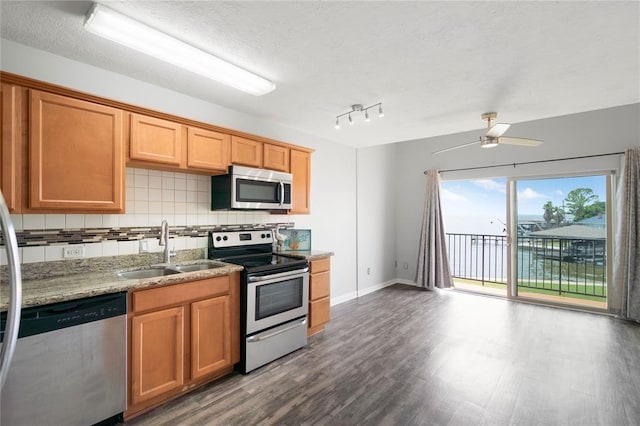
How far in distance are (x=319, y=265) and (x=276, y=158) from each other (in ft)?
4.27

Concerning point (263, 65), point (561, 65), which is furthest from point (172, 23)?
point (561, 65)

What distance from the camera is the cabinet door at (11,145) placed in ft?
5.80

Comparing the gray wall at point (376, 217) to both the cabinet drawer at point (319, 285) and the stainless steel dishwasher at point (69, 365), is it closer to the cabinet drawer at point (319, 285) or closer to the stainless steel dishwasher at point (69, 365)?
the cabinet drawer at point (319, 285)

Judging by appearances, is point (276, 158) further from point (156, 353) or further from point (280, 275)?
point (156, 353)

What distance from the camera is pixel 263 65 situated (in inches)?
88.3

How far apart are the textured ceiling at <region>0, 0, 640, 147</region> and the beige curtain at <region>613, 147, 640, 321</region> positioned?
152 cm

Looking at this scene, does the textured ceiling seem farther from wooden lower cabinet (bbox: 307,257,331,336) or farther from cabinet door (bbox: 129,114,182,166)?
wooden lower cabinet (bbox: 307,257,331,336)

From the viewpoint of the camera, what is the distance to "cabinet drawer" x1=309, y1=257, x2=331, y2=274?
3.31 m

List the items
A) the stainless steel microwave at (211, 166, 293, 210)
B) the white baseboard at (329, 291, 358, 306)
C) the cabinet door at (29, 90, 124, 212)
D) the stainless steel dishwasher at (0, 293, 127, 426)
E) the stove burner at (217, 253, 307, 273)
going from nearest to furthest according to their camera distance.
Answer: the stainless steel dishwasher at (0, 293, 127, 426) → the cabinet door at (29, 90, 124, 212) → the stove burner at (217, 253, 307, 273) → the stainless steel microwave at (211, 166, 293, 210) → the white baseboard at (329, 291, 358, 306)

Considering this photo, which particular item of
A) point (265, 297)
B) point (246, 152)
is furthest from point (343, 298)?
point (246, 152)

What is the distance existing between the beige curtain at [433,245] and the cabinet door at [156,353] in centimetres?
433

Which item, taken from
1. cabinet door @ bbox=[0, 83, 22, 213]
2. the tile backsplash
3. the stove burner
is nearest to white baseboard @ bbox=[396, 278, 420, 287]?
the stove burner

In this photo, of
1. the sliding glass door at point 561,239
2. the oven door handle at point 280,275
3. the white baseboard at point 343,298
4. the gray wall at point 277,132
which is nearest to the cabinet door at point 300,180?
the gray wall at point 277,132

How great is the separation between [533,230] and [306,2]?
4.87m
